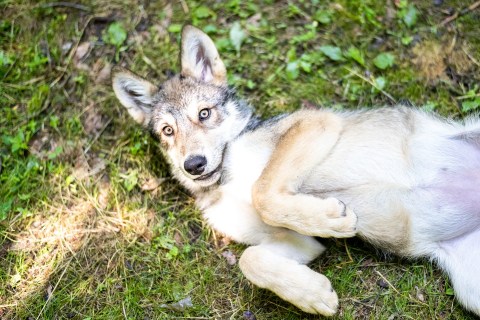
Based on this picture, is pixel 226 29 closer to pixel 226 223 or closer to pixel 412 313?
pixel 226 223

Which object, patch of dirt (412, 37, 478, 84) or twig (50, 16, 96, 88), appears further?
twig (50, 16, 96, 88)

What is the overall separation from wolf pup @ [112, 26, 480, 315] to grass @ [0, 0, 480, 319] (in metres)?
0.45

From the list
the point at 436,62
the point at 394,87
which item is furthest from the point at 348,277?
the point at 436,62

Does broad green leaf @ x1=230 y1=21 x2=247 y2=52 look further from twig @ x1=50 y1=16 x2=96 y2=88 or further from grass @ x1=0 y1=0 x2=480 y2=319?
twig @ x1=50 y1=16 x2=96 y2=88

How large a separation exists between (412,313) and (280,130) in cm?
202

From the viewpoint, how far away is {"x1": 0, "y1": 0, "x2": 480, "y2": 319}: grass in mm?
5113

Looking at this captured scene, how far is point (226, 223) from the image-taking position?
16.7ft

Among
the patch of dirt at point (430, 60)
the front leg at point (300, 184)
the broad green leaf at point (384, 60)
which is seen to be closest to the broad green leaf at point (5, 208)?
the front leg at point (300, 184)

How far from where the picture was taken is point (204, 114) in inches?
202

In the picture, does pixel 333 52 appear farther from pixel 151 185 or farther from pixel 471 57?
pixel 151 185

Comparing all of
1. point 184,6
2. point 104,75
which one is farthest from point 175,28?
point 104,75

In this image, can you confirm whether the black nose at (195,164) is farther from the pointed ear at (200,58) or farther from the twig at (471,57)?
the twig at (471,57)

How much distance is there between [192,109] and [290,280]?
73.5 inches

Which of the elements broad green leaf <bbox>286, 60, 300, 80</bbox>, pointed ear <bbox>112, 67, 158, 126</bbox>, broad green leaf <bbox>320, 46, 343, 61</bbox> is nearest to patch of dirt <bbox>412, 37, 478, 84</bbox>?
broad green leaf <bbox>320, 46, 343, 61</bbox>
